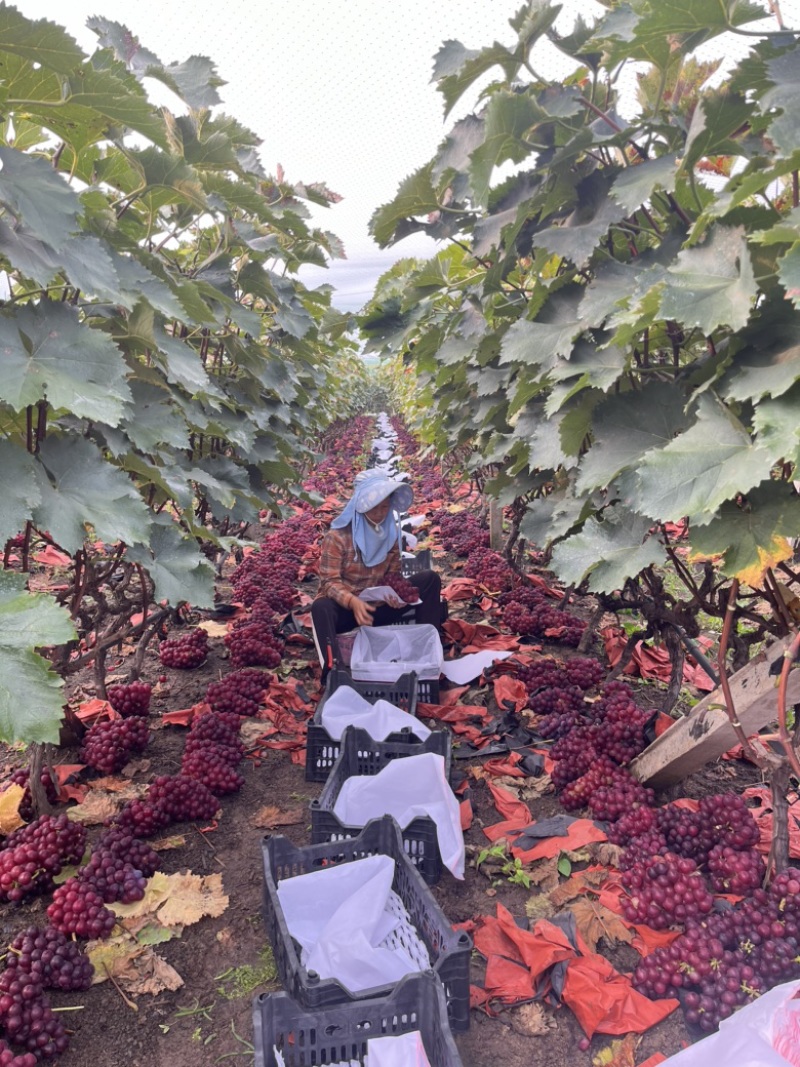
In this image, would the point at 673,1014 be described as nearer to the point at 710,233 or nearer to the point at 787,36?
the point at 710,233

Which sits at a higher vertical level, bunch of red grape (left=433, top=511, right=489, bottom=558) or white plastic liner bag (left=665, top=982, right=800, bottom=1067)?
white plastic liner bag (left=665, top=982, right=800, bottom=1067)

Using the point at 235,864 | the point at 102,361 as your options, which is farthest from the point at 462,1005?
the point at 102,361

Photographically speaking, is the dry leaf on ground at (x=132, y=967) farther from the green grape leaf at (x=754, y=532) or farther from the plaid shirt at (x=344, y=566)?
the plaid shirt at (x=344, y=566)

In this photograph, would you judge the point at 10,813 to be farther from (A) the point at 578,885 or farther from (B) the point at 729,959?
(B) the point at 729,959

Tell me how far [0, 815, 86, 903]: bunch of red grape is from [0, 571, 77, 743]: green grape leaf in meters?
1.44

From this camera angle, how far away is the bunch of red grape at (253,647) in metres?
4.36

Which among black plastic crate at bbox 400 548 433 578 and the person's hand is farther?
black plastic crate at bbox 400 548 433 578

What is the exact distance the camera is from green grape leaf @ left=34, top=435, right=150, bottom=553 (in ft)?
5.26

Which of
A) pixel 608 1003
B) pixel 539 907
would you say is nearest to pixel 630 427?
pixel 608 1003

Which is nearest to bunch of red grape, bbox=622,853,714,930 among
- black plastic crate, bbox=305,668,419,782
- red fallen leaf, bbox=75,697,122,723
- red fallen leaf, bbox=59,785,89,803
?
black plastic crate, bbox=305,668,419,782

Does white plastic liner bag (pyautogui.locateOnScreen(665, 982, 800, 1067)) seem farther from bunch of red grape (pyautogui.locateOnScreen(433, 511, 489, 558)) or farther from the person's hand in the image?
bunch of red grape (pyautogui.locateOnScreen(433, 511, 489, 558))

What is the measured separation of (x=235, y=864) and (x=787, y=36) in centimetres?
283

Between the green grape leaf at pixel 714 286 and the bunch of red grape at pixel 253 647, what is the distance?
138 inches

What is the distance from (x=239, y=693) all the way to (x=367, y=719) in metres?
0.92
